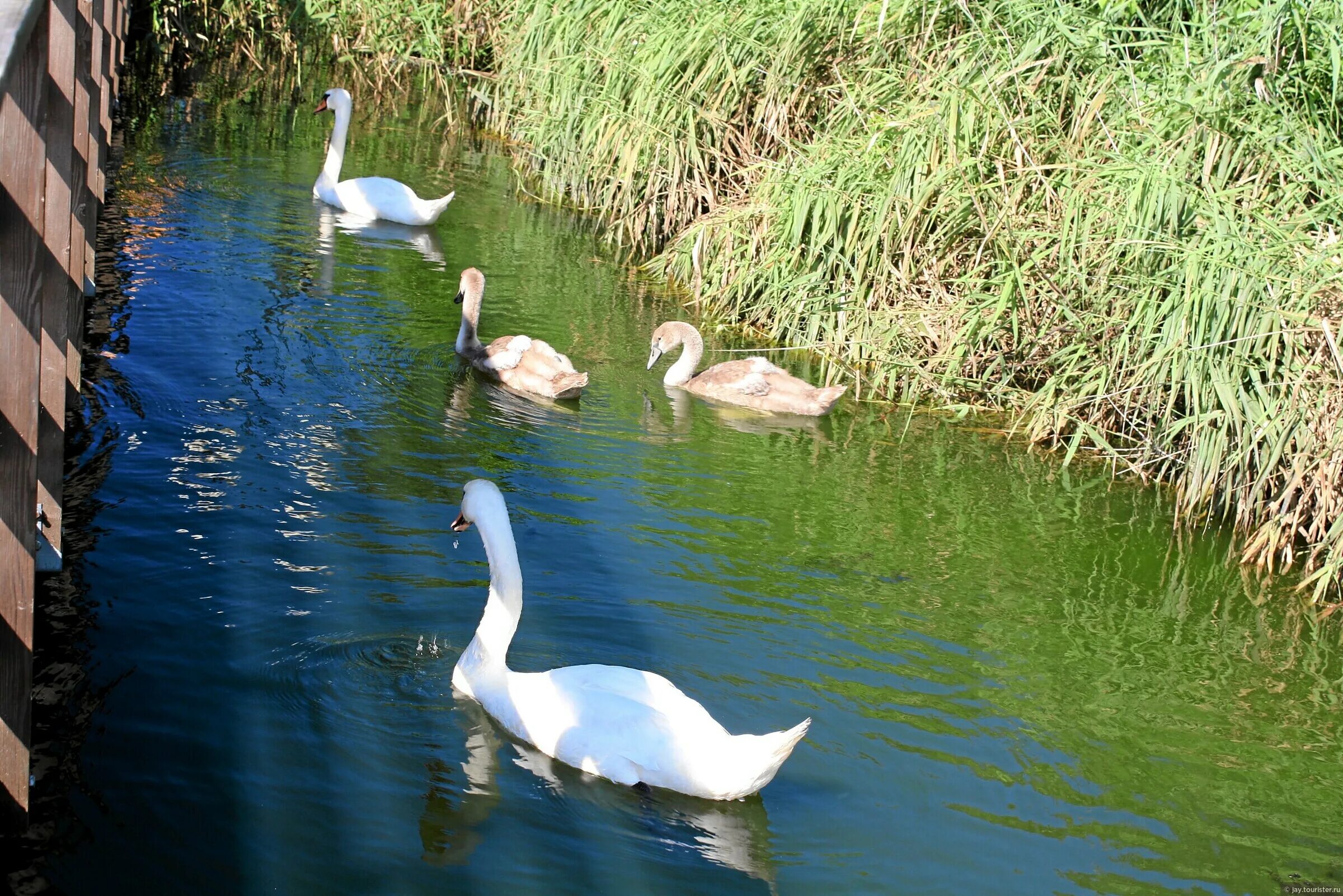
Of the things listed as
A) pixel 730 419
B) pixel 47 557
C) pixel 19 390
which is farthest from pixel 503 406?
pixel 19 390

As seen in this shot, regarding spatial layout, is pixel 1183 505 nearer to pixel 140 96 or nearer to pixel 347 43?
pixel 140 96

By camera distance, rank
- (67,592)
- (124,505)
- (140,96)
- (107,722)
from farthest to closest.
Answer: (140,96)
(124,505)
(67,592)
(107,722)

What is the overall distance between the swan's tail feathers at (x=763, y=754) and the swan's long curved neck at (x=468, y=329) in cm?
526

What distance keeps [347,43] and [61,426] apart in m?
15.4

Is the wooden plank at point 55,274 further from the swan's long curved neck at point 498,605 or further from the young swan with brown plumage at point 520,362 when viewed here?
the young swan with brown plumage at point 520,362

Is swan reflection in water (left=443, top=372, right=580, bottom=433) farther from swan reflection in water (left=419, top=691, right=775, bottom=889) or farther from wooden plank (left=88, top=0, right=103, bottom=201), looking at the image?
swan reflection in water (left=419, top=691, right=775, bottom=889)

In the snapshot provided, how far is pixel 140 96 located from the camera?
16203mm

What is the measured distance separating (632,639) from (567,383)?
317 centimetres

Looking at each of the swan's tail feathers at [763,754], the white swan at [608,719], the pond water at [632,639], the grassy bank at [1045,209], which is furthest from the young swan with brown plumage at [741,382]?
the swan's tail feathers at [763,754]

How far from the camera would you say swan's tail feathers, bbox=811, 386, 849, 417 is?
30.2 feet

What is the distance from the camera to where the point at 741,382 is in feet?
31.0

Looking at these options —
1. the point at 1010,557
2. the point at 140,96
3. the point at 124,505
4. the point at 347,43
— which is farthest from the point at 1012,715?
the point at 347,43

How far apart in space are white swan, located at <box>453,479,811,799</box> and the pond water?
0.36 ft

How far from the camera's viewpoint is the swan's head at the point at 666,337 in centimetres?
991
